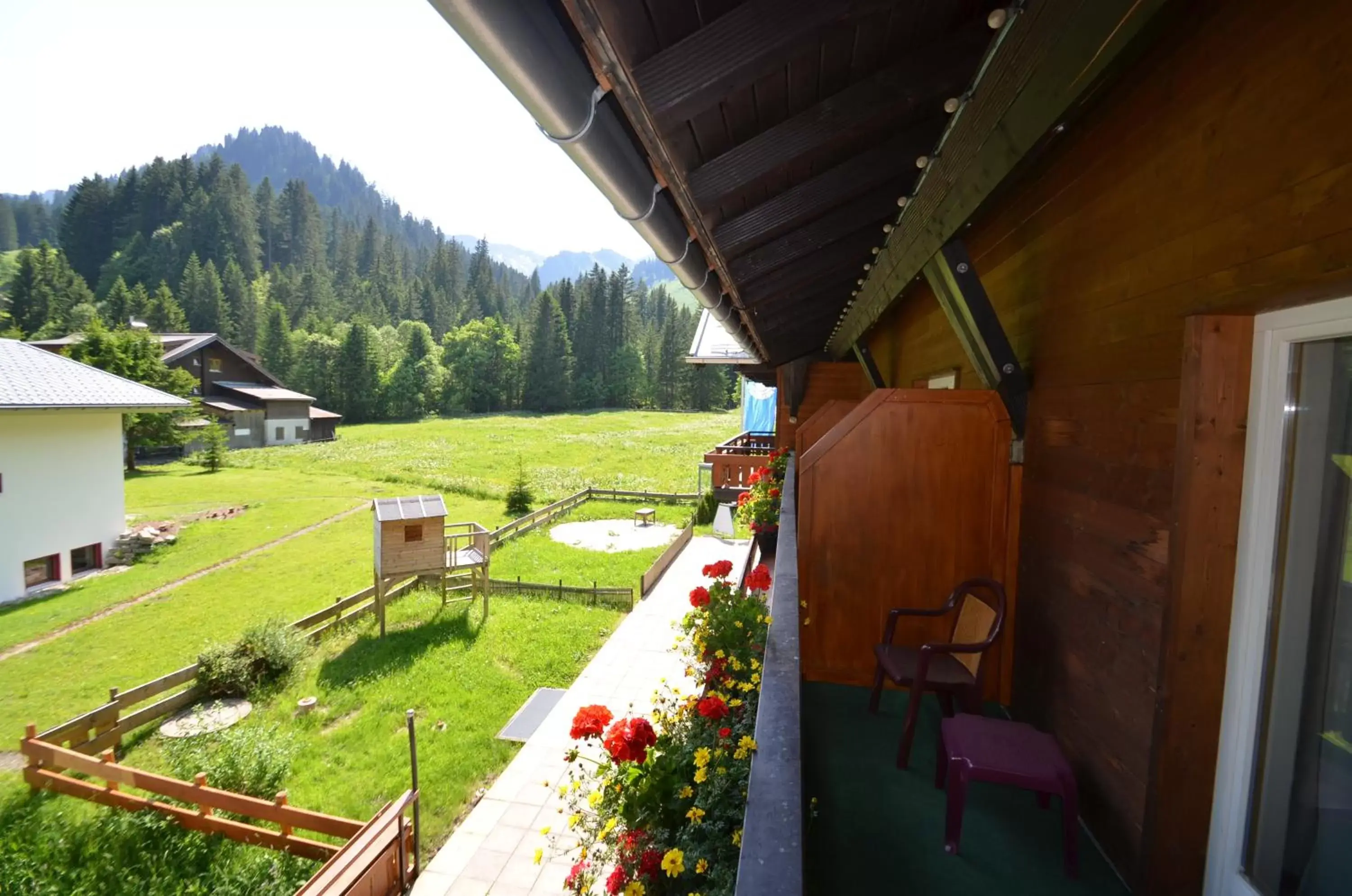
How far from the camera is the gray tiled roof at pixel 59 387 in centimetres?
1254


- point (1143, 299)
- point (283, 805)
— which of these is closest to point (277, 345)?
point (283, 805)

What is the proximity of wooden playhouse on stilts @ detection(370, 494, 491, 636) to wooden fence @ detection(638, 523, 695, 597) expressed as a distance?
3477mm

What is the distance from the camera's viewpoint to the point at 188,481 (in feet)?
86.9

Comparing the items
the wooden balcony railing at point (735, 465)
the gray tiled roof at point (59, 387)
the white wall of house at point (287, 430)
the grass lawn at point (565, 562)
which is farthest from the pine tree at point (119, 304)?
the wooden balcony railing at point (735, 465)

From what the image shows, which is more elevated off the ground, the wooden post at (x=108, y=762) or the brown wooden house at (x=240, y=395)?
the brown wooden house at (x=240, y=395)

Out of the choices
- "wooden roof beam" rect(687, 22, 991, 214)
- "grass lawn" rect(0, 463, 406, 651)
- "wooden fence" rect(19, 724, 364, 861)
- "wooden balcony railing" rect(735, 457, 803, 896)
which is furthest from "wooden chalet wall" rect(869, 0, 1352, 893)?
"grass lawn" rect(0, 463, 406, 651)

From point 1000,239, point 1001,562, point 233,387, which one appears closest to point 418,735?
point 1001,562

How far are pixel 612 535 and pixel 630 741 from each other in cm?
1771

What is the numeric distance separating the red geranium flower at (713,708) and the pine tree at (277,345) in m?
64.8

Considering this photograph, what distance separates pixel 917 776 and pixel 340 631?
12582 millimetres

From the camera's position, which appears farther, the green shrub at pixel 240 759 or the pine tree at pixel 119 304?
the pine tree at pixel 119 304

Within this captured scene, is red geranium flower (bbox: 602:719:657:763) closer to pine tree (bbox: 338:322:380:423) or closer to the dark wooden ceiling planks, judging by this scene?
the dark wooden ceiling planks

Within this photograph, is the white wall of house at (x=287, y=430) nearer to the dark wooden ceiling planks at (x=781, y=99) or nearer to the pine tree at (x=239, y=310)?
the pine tree at (x=239, y=310)

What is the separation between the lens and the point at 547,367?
62.2m
